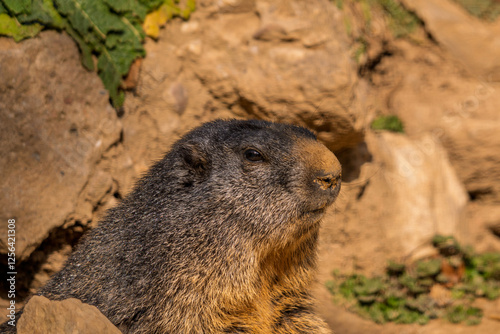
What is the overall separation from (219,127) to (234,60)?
2414 mm

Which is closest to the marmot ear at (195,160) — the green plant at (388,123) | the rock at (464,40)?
the green plant at (388,123)

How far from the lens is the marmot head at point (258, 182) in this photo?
360 cm

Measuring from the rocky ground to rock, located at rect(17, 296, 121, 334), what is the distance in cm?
134

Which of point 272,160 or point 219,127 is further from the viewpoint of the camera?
point 219,127

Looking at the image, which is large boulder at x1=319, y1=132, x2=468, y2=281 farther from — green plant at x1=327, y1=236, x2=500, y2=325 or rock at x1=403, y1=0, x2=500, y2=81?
rock at x1=403, y1=0, x2=500, y2=81

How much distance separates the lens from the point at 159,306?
3.53 m

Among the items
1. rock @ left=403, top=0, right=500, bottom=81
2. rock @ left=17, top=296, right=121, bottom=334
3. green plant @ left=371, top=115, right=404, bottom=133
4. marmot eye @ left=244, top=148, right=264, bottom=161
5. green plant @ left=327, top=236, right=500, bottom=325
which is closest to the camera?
rock @ left=17, top=296, right=121, bottom=334

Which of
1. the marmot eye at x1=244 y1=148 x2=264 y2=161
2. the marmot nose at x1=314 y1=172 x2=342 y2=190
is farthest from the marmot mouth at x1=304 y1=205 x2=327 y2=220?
the marmot eye at x1=244 y1=148 x2=264 y2=161

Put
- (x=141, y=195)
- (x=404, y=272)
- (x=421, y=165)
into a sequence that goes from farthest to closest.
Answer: (x=421, y=165), (x=404, y=272), (x=141, y=195)

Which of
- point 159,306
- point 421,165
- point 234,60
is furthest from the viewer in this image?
point 421,165

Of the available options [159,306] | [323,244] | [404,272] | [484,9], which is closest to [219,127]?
[159,306]

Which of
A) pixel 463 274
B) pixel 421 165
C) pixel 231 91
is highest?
pixel 231 91

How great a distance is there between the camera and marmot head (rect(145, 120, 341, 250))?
Answer: 3598 mm

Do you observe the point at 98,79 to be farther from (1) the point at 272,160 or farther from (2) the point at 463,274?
(2) the point at 463,274
